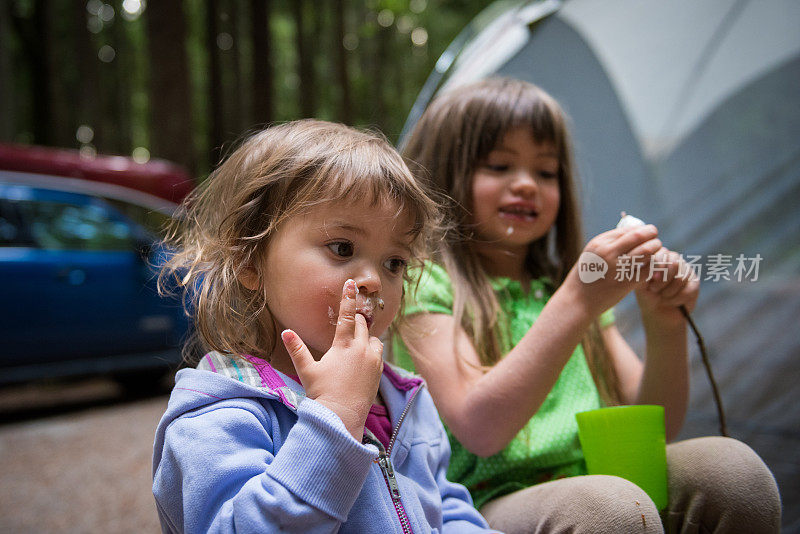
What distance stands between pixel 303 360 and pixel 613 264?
16.6 inches

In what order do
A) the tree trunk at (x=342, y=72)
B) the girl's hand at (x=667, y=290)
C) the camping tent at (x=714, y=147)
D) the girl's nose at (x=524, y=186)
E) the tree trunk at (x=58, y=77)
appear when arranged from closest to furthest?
the girl's hand at (x=667, y=290) < the girl's nose at (x=524, y=186) < the camping tent at (x=714, y=147) < the tree trunk at (x=342, y=72) < the tree trunk at (x=58, y=77)

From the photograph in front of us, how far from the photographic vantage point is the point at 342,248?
31.7 inches

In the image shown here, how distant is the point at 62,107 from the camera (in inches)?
276

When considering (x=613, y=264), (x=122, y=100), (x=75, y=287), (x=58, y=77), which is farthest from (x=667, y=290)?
(x=122, y=100)

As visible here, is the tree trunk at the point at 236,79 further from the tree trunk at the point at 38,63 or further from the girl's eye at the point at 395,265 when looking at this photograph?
the tree trunk at the point at 38,63

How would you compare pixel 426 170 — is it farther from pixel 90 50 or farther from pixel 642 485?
pixel 90 50

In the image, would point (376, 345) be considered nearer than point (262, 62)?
Yes

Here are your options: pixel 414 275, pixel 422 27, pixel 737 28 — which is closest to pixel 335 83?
pixel 422 27

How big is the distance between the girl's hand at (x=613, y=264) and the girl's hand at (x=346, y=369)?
0.30 m

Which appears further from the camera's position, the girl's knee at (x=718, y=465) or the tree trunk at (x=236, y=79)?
the tree trunk at (x=236, y=79)

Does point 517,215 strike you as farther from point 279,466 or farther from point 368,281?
point 279,466

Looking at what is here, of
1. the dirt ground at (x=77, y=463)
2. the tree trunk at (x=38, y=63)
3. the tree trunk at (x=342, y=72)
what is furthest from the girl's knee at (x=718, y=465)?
the tree trunk at (x=38, y=63)

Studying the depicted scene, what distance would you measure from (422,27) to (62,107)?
4.51 meters

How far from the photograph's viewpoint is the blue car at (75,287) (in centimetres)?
322
